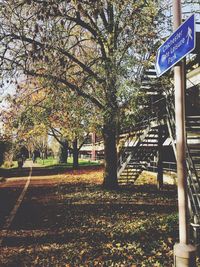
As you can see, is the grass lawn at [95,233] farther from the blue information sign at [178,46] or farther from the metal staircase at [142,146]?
the blue information sign at [178,46]

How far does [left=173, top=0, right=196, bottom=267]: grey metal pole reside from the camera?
427cm

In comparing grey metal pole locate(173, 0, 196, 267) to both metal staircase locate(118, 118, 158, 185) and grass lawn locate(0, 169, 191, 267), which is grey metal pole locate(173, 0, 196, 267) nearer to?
grass lawn locate(0, 169, 191, 267)

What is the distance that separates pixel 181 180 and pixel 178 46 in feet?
5.68

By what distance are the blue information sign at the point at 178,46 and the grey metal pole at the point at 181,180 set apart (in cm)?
17

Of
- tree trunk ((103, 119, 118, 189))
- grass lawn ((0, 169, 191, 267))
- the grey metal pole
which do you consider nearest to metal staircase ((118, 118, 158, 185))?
tree trunk ((103, 119, 118, 189))

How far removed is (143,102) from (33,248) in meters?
7.25

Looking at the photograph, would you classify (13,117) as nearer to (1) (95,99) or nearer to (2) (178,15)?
(1) (95,99)

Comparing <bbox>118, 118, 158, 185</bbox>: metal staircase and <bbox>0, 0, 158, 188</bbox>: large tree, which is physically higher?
<bbox>0, 0, 158, 188</bbox>: large tree

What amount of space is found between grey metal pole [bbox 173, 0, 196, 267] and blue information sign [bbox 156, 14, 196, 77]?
17 centimetres

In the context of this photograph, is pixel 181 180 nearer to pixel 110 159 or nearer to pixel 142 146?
pixel 142 146

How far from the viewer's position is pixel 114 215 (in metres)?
10.5

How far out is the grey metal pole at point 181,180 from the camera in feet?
14.0

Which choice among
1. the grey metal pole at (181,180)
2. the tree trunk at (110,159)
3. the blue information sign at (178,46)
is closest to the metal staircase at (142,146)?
the tree trunk at (110,159)

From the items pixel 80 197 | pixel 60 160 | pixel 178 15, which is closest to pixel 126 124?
pixel 80 197
